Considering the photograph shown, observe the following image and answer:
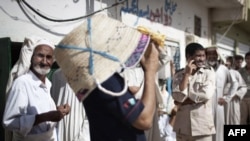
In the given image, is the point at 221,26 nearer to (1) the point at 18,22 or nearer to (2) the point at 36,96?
(1) the point at 18,22

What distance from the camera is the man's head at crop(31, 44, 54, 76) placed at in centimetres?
280

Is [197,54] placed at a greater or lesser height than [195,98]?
greater

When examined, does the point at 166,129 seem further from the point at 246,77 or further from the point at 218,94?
the point at 246,77

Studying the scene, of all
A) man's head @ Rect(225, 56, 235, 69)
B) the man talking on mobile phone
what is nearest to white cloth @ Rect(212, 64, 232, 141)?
the man talking on mobile phone

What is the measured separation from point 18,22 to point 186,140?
7.09 ft

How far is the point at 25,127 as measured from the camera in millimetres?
2445

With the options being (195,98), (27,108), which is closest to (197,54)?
(195,98)

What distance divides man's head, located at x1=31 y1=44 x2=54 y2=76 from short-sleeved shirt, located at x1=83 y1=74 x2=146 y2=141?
1.14 m

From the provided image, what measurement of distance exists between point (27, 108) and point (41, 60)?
0.42m

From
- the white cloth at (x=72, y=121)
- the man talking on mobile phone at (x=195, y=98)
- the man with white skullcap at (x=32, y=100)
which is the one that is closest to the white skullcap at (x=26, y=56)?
the man with white skullcap at (x=32, y=100)

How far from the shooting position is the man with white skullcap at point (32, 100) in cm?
246

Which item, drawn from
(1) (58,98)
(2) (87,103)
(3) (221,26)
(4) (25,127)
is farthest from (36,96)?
(3) (221,26)

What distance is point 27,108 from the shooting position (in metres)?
Result: 2.57

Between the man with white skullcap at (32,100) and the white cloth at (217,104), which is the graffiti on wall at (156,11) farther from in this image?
the man with white skullcap at (32,100)
